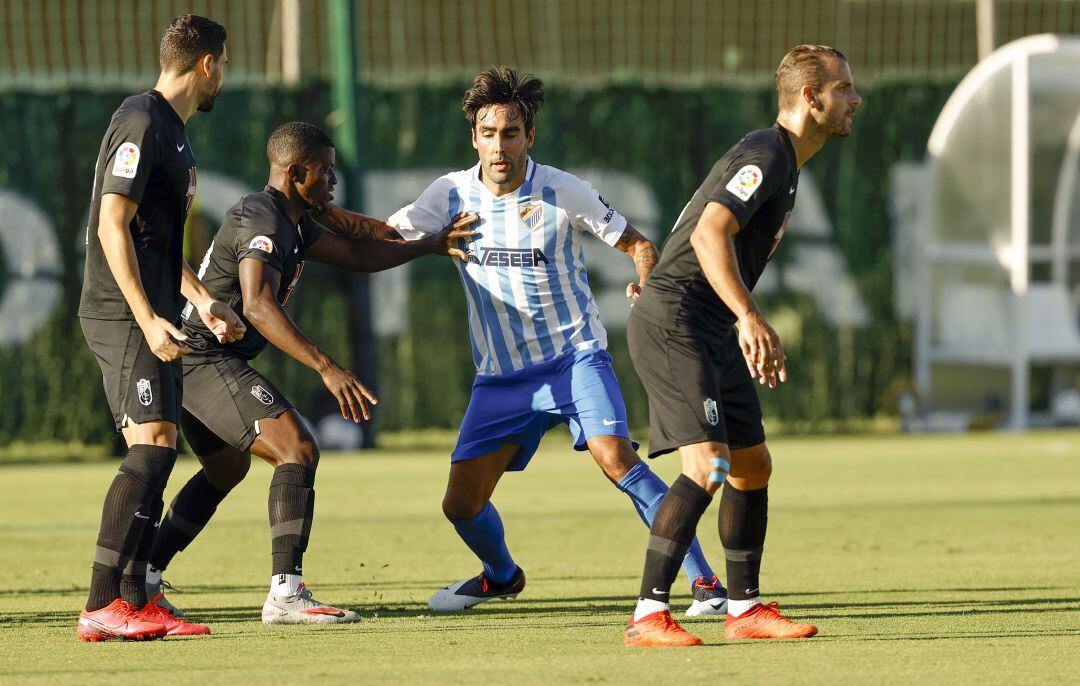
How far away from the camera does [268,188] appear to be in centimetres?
741

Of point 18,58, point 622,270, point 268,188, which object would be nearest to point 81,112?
point 18,58

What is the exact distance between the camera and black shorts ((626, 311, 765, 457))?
20.8 ft

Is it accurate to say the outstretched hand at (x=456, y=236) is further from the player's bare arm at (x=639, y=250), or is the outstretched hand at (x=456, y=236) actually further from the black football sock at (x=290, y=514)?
the black football sock at (x=290, y=514)

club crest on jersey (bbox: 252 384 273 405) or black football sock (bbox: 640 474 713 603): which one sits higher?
club crest on jersey (bbox: 252 384 273 405)

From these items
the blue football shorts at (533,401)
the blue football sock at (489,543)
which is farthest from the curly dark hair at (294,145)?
the blue football sock at (489,543)

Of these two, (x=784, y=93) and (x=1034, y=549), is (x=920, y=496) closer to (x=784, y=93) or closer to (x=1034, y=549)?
(x=1034, y=549)

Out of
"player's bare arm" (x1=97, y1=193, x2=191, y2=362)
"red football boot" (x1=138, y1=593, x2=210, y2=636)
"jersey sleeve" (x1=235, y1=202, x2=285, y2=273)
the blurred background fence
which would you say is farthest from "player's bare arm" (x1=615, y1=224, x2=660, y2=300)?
the blurred background fence

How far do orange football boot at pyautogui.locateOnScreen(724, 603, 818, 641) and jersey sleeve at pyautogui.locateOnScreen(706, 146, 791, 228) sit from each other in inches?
57.7

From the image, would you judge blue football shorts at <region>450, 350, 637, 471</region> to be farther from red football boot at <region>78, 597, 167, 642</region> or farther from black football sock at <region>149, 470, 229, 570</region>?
red football boot at <region>78, 597, 167, 642</region>

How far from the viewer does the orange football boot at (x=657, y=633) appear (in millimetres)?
6195

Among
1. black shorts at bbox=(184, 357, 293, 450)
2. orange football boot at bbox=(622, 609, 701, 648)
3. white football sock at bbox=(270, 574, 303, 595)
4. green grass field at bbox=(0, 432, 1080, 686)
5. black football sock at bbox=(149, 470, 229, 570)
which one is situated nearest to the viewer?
green grass field at bbox=(0, 432, 1080, 686)

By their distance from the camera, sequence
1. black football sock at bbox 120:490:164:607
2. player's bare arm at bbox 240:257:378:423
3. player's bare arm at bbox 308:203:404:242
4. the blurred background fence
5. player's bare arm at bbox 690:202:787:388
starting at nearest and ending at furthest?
player's bare arm at bbox 690:202:787:388 → black football sock at bbox 120:490:164:607 → player's bare arm at bbox 240:257:378:423 → player's bare arm at bbox 308:203:404:242 → the blurred background fence

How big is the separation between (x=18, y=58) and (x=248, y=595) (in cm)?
1403

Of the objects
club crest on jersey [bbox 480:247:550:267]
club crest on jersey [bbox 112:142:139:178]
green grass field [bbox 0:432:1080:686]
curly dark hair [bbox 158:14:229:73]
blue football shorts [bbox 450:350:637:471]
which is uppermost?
curly dark hair [bbox 158:14:229:73]
